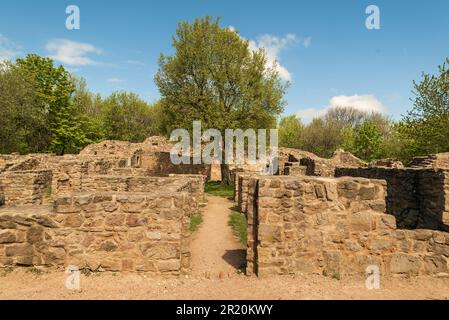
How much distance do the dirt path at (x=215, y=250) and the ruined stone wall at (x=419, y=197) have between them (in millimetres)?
5777

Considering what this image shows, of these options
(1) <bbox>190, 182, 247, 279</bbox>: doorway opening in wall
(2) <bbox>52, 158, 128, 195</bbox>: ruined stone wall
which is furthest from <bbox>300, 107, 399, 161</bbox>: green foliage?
(2) <bbox>52, 158, 128, 195</bbox>: ruined stone wall

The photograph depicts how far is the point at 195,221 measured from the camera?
11.6 m

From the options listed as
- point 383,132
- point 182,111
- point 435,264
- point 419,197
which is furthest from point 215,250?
point 383,132

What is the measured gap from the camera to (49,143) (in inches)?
1588

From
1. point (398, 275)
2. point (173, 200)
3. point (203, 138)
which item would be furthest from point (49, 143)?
point (398, 275)

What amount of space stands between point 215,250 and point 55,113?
3906 cm

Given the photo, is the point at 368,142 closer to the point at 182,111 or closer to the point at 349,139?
the point at 349,139

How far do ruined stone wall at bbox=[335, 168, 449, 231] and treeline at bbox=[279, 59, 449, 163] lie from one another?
1706cm

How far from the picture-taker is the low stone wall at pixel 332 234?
5789 mm

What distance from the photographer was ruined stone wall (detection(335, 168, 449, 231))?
28.2ft

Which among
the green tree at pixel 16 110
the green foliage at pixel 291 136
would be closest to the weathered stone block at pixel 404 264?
the green tree at pixel 16 110

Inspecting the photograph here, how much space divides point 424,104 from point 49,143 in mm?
Result: 42999
